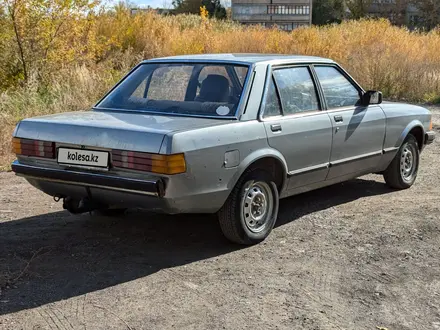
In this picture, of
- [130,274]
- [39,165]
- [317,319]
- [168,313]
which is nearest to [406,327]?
[317,319]

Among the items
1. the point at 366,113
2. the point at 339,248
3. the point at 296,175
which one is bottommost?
the point at 339,248

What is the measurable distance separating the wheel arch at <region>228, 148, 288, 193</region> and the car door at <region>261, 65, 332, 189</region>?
0.23 feet

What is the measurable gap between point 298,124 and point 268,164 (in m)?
0.51

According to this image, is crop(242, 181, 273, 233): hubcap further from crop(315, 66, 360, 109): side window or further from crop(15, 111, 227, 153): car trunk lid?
crop(315, 66, 360, 109): side window

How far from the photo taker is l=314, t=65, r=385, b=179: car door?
618 cm

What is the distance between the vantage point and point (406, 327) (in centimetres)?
383

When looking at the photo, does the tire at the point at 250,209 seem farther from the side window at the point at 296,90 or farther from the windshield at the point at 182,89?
the side window at the point at 296,90

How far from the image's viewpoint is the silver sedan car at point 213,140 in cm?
460

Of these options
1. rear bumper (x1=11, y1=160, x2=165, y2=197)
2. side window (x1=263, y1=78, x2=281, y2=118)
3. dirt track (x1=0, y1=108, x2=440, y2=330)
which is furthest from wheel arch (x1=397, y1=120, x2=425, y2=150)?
rear bumper (x1=11, y1=160, x2=165, y2=197)

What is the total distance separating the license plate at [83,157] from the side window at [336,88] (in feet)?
8.19

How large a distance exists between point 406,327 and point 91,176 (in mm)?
2432

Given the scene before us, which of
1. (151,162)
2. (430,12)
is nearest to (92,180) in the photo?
(151,162)

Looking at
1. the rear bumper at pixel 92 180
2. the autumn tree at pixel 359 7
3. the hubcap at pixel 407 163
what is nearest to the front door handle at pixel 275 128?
the rear bumper at pixel 92 180

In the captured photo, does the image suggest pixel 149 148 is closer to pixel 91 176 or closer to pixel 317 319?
pixel 91 176
